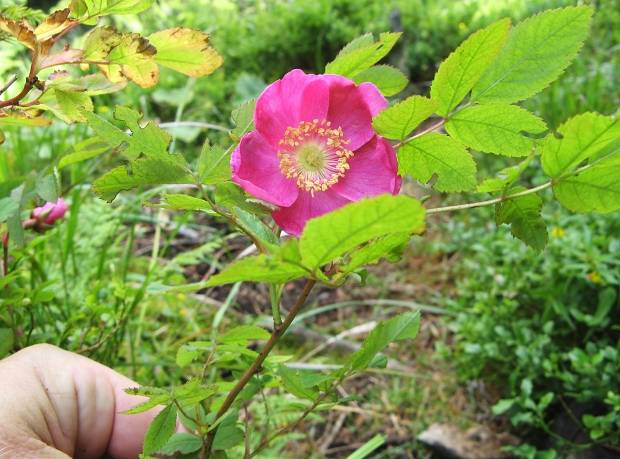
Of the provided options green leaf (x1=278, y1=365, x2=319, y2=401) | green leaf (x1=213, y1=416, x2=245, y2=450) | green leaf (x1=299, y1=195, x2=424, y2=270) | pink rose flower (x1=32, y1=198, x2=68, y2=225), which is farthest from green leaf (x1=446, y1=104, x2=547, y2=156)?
pink rose flower (x1=32, y1=198, x2=68, y2=225)

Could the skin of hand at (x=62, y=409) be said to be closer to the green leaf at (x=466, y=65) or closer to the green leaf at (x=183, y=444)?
the green leaf at (x=183, y=444)

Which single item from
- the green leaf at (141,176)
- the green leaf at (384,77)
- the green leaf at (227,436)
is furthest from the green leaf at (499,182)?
the green leaf at (227,436)

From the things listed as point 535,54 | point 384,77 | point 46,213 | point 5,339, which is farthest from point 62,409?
point 535,54

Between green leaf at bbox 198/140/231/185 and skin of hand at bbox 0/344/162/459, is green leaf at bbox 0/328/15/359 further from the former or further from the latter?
green leaf at bbox 198/140/231/185

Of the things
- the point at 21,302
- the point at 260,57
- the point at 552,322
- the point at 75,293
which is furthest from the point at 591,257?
the point at 260,57

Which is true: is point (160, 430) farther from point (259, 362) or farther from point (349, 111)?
point (349, 111)

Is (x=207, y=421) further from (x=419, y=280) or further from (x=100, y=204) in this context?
(x=419, y=280)
